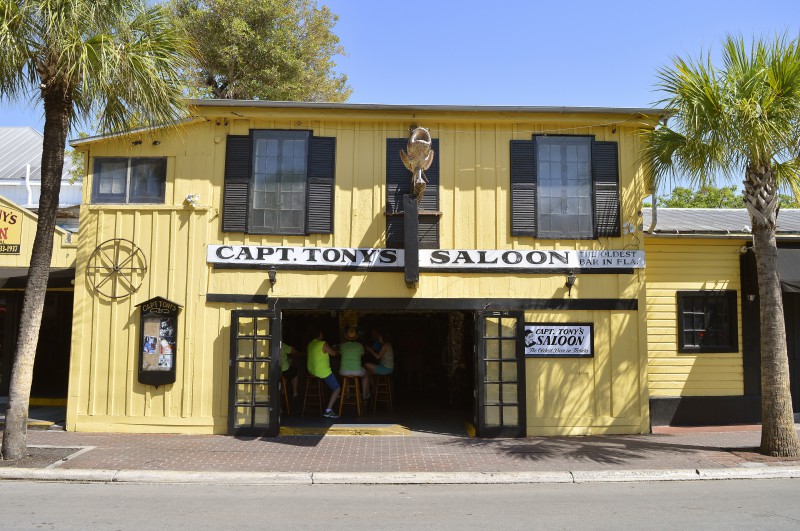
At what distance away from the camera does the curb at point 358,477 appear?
8156mm

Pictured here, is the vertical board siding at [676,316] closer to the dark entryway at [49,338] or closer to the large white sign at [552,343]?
the large white sign at [552,343]

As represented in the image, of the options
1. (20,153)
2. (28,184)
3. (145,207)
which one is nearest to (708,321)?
(145,207)

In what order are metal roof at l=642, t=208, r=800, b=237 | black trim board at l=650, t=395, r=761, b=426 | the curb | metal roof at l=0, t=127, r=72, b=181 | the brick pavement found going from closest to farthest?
1. the curb
2. the brick pavement
3. black trim board at l=650, t=395, r=761, b=426
4. metal roof at l=642, t=208, r=800, b=237
5. metal roof at l=0, t=127, r=72, b=181

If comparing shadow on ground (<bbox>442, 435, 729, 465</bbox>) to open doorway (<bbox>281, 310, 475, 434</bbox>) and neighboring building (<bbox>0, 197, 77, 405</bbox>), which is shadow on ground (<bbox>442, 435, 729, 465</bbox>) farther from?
neighboring building (<bbox>0, 197, 77, 405</bbox>)

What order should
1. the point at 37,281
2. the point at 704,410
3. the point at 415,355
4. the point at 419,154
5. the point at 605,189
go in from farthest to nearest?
the point at 415,355
the point at 704,410
the point at 605,189
the point at 419,154
the point at 37,281

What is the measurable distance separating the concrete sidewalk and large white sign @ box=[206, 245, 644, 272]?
2.83 m

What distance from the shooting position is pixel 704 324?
1177 cm

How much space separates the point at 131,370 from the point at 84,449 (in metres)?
1.68

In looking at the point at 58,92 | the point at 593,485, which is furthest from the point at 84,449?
the point at 593,485

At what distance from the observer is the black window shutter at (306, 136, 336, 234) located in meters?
11.0

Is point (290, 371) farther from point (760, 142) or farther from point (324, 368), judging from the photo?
point (760, 142)

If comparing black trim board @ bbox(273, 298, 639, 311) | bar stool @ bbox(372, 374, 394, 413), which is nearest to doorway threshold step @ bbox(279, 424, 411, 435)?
bar stool @ bbox(372, 374, 394, 413)

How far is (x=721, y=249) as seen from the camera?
1185 cm

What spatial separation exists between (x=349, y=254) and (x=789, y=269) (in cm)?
766
